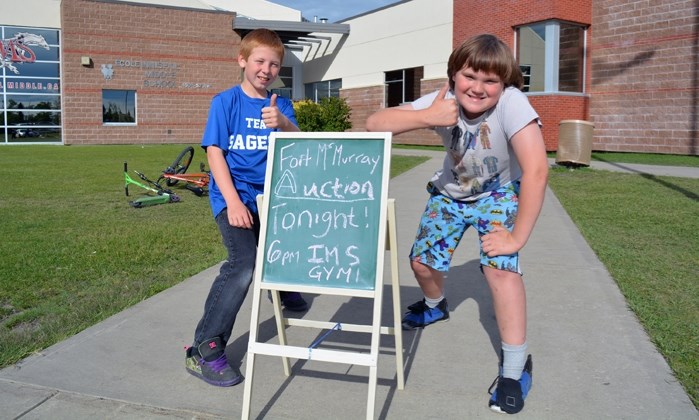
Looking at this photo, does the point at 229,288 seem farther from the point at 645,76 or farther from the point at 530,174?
the point at 645,76

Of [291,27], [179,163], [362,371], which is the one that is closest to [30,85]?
[291,27]

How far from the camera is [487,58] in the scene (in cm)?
286

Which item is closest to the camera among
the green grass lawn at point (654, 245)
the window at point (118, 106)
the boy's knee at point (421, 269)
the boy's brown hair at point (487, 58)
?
the boy's brown hair at point (487, 58)

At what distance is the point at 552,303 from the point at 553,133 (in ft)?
59.4

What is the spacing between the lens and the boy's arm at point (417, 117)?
9.62 ft

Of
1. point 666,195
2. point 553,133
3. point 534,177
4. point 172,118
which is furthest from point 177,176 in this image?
point 172,118

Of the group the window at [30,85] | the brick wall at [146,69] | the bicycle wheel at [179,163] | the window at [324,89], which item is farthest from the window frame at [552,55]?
the window at [30,85]

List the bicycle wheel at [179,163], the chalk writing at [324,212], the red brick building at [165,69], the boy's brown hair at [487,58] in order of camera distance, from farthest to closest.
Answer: the red brick building at [165,69]
the bicycle wheel at [179,163]
the chalk writing at [324,212]
the boy's brown hair at [487,58]

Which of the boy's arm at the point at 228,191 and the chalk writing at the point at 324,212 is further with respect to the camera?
the boy's arm at the point at 228,191

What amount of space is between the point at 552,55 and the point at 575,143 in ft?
24.1

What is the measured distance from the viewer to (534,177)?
112 inches

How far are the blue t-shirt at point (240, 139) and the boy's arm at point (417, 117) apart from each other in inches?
26.4

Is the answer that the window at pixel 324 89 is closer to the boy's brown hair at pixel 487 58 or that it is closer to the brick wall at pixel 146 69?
the brick wall at pixel 146 69

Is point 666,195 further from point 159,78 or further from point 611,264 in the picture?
point 159,78
